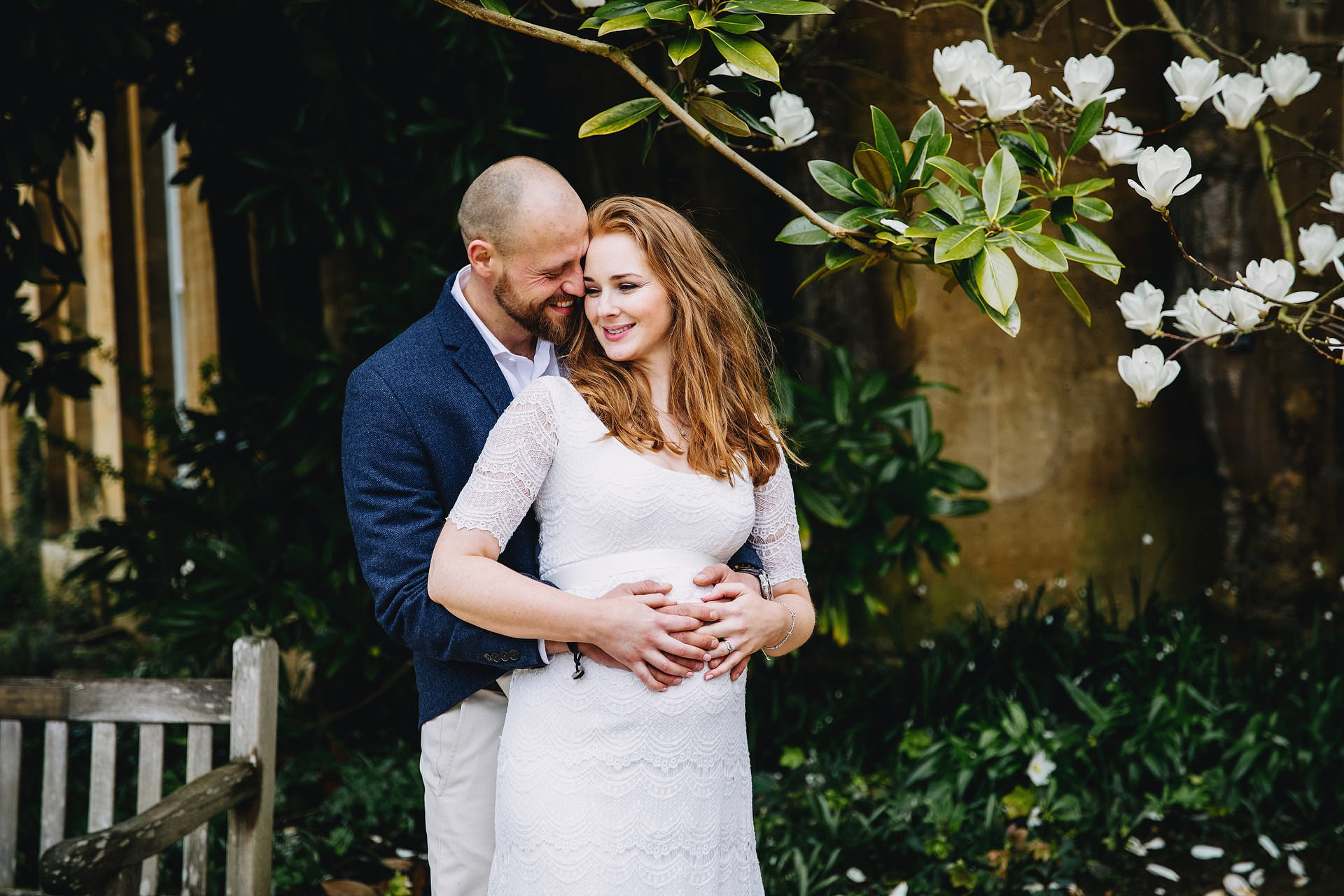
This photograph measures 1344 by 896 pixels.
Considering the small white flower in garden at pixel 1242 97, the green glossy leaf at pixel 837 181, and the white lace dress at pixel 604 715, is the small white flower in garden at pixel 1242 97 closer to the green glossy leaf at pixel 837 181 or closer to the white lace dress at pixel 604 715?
the green glossy leaf at pixel 837 181

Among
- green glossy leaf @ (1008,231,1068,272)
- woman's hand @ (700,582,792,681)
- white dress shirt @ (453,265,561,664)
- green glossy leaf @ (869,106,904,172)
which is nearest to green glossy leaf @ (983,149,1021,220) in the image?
green glossy leaf @ (1008,231,1068,272)

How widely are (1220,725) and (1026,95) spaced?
251 centimetres

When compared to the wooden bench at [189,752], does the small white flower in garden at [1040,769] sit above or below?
below

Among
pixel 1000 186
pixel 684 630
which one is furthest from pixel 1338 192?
pixel 684 630

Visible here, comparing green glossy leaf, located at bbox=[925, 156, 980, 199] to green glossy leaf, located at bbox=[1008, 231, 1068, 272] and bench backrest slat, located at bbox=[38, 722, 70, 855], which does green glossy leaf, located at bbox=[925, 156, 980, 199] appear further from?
bench backrest slat, located at bbox=[38, 722, 70, 855]

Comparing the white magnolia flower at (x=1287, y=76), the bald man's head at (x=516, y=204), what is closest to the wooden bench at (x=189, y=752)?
the bald man's head at (x=516, y=204)

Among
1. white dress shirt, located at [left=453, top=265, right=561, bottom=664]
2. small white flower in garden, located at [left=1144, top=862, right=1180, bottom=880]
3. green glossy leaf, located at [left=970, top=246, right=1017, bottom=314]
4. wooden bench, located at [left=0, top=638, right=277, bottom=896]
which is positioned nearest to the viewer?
green glossy leaf, located at [left=970, top=246, right=1017, bottom=314]

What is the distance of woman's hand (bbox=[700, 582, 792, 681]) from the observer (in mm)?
1777

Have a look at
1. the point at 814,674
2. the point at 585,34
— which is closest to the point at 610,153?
the point at 585,34

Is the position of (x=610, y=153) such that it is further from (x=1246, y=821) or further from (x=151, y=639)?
(x=151, y=639)

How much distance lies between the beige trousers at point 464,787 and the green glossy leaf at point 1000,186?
1218 mm

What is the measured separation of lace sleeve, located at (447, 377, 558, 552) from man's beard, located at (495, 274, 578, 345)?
1.01 ft

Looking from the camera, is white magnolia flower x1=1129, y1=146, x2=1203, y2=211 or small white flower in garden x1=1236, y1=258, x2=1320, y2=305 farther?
small white flower in garden x1=1236, y1=258, x2=1320, y2=305

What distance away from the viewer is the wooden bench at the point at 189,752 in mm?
2258
